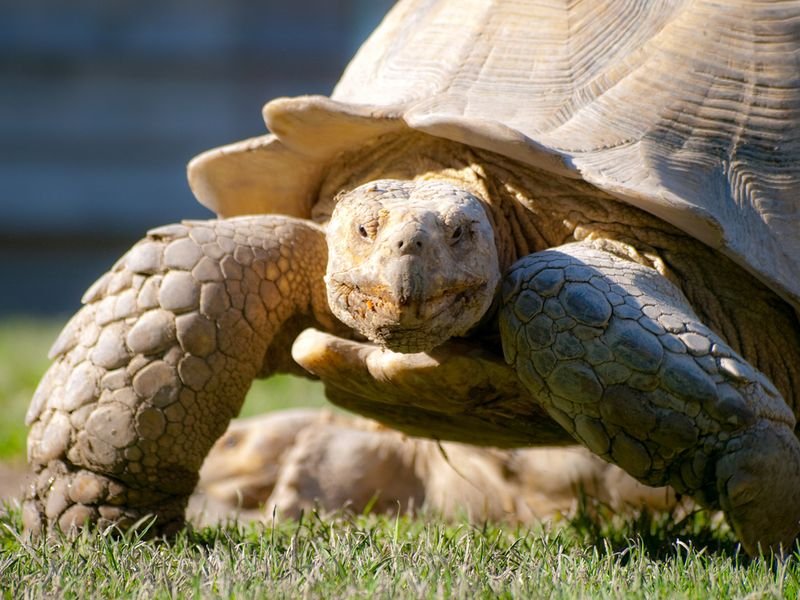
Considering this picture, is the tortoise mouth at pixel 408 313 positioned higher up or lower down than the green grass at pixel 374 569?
higher up

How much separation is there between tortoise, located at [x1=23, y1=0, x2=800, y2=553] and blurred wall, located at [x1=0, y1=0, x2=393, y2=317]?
9479 mm

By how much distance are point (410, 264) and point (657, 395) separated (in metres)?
0.67

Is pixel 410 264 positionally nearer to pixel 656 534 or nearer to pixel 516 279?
pixel 516 279

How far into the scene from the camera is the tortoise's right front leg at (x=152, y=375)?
3285 millimetres

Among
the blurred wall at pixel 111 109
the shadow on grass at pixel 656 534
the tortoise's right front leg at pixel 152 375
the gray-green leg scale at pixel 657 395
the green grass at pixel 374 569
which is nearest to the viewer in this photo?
the green grass at pixel 374 569

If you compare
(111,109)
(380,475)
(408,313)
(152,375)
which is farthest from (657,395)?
(111,109)

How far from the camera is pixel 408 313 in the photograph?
276cm

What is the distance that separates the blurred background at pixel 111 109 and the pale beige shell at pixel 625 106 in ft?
31.0

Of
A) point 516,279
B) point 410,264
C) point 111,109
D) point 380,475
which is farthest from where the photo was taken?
point 111,109

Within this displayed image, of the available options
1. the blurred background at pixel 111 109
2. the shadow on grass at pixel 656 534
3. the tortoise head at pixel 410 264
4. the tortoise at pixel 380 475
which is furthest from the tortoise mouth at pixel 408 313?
the blurred background at pixel 111 109

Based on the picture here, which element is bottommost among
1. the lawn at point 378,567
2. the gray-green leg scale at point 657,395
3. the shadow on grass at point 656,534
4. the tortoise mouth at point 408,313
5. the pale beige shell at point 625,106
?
the shadow on grass at point 656,534

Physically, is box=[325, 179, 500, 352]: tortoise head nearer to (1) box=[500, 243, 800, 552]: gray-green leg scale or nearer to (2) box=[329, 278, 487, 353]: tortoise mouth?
(2) box=[329, 278, 487, 353]: tortoise mouth

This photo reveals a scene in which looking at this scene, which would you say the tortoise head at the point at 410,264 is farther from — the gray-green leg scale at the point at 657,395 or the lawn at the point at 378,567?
the lawn at the point at 378,567

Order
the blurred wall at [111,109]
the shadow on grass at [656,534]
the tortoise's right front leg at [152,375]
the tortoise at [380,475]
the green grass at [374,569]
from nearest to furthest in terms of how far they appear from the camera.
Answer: the green grass at [374,569] → the shadow on grass at [656,534] → the tortoise's right front leg at [152,375] → the tortoise at [380,475] → the blurred wall at [111,109]
